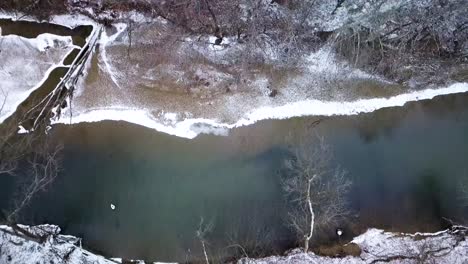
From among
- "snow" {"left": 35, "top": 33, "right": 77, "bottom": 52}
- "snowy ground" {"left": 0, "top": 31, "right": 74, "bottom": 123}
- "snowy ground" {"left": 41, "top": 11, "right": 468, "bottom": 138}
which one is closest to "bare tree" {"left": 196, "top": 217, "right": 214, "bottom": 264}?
"snowy ground" {"left": 41, "top": 11, "right": 468, "bottom": 138}

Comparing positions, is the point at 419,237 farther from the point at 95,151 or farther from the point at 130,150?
the point at 95,151

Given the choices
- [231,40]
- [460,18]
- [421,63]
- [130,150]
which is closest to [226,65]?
[231,40]

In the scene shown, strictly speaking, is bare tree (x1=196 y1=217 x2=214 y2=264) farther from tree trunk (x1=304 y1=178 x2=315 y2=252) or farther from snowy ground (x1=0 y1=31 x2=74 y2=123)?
snowy ground (x1=0 y1=31 x2=74 y2=123)

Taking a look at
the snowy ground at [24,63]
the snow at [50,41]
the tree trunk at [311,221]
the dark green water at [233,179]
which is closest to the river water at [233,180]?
the dark green water at [233,179]

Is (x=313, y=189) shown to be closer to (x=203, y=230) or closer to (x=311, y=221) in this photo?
(x=311, y=221)

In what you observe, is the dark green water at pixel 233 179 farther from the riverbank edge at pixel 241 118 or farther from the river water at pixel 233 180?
the riverbank edge at pixel 241 118

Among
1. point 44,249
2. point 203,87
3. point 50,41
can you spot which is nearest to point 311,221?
point 203,87

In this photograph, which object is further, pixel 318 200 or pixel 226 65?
pixel 226 65
